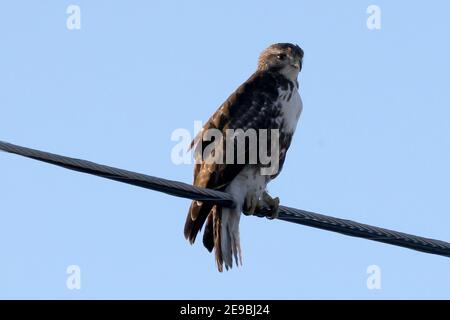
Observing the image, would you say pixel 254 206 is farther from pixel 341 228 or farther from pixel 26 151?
pixel 26 151

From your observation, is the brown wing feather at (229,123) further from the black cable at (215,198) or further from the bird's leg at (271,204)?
the black cable at (215,198)

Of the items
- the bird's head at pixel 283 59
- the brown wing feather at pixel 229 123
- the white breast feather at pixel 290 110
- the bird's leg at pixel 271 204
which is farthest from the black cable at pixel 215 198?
the bird's head at pixel 283 59

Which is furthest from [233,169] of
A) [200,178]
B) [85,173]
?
[85,173]

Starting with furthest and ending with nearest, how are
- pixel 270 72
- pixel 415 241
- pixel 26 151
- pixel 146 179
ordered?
pixel 270 72 < pixel 415 241 < pixel 146 179 < pixel 26 151

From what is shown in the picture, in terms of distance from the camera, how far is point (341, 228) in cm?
783

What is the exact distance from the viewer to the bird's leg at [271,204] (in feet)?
30.1

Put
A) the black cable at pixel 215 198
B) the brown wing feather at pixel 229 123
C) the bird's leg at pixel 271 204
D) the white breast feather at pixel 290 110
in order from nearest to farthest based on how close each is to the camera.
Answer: the black cable at pixel 215 198
the bird's leg at pixel 271 204
the brown wing feather at pixel 229 123
the white breast feather at pixel 290 110

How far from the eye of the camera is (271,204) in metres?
9.65

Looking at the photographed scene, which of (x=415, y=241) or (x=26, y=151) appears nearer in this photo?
(x=26, y=151)

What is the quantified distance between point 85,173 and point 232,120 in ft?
11.4

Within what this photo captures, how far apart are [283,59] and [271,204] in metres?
1.93

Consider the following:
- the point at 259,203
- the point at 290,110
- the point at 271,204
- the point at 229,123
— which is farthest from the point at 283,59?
the point at 271,204

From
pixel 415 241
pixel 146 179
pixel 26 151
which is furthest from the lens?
pixel 415 241

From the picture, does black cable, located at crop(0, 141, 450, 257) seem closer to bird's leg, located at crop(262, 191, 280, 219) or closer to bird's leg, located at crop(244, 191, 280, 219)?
bird's leg, located at crop(262, 191, 280, 219)
